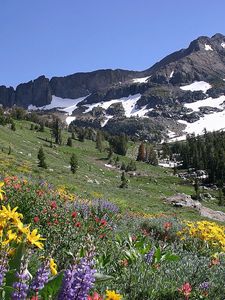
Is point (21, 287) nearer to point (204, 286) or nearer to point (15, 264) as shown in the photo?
point (15, 264)

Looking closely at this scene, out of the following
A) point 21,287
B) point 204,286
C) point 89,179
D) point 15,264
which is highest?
point 21,287

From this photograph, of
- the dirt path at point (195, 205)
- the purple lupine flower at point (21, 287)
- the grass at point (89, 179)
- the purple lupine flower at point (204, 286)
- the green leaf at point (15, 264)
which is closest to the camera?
the purple lupine flower at point (21, 287)

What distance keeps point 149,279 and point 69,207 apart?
223 inches

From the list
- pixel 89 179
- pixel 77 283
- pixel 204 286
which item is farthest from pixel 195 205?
pixel 77 283

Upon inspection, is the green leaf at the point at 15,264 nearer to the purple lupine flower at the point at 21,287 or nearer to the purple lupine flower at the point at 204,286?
the purple lupine flower at the point at 21,287

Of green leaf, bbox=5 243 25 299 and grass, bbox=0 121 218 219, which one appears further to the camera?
grass, bbox=0 121 218 219

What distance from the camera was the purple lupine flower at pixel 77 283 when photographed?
2.54 m

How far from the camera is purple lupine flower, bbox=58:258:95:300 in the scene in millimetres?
2545

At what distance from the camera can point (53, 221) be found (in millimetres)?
8961

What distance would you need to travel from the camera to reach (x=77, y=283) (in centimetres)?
254

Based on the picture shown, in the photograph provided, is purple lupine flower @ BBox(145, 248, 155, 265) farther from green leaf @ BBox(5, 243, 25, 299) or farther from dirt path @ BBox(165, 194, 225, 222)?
dirt path @ BBox(165, 194, 225, 222)

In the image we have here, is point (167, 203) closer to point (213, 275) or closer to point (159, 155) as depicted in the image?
point (213, 275)

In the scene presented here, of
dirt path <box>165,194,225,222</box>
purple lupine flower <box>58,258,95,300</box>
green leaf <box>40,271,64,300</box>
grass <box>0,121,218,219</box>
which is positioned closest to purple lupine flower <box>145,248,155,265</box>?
green leaf <box>40,271,64,300</box>

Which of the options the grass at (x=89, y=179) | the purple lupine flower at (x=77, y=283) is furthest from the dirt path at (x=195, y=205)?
the purple lupine flower at (x=77, y=283)
